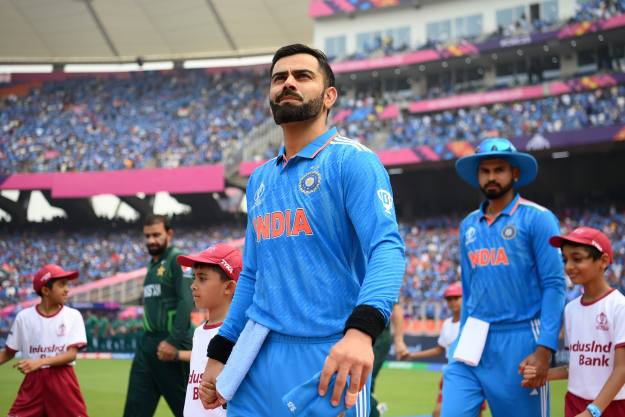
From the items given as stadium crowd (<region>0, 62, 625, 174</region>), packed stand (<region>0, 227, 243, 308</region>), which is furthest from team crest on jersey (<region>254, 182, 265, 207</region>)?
packed stand (<region>0, 227, 243, 308</region>)

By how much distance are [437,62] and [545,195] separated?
30.1 ft

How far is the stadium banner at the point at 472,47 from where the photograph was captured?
34562 millimetres

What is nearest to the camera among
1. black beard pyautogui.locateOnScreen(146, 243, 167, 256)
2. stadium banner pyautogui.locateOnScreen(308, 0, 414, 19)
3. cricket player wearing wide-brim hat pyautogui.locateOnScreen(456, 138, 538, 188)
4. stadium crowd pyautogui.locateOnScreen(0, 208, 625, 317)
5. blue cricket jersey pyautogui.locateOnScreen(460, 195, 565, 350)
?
blue cricket jersey pyautogui.locateOnScreen(460, 195, 565, 350)

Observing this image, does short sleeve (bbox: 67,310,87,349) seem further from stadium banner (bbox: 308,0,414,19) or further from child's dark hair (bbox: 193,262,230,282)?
stadium banner (bbox: 308,0,414,19)

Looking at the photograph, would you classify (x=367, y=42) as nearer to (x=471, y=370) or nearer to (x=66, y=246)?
(x=66, y=246)

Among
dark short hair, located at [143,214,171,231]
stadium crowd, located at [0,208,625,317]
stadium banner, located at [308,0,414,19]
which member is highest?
stadium banner, located at [308,0,414,19]

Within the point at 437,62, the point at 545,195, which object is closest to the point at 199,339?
the point at 545,195

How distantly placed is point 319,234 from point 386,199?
32 cm

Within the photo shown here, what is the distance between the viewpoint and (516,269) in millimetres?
5137

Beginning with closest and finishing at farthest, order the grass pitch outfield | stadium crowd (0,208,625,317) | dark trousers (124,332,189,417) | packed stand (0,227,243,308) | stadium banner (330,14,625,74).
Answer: dark trousers (124,332,189,417), the grass pitch outfield, stadium crowd (0,208,625,317), stadium banner (330,14,625,74), packed stand (0,227,243,308)

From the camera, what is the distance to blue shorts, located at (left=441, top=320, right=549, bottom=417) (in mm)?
4891

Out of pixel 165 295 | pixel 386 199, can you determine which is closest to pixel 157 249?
pixel 165 295

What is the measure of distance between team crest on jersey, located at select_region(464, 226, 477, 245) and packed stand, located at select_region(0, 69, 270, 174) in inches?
1416

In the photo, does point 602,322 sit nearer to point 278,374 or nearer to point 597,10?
point 278,374
